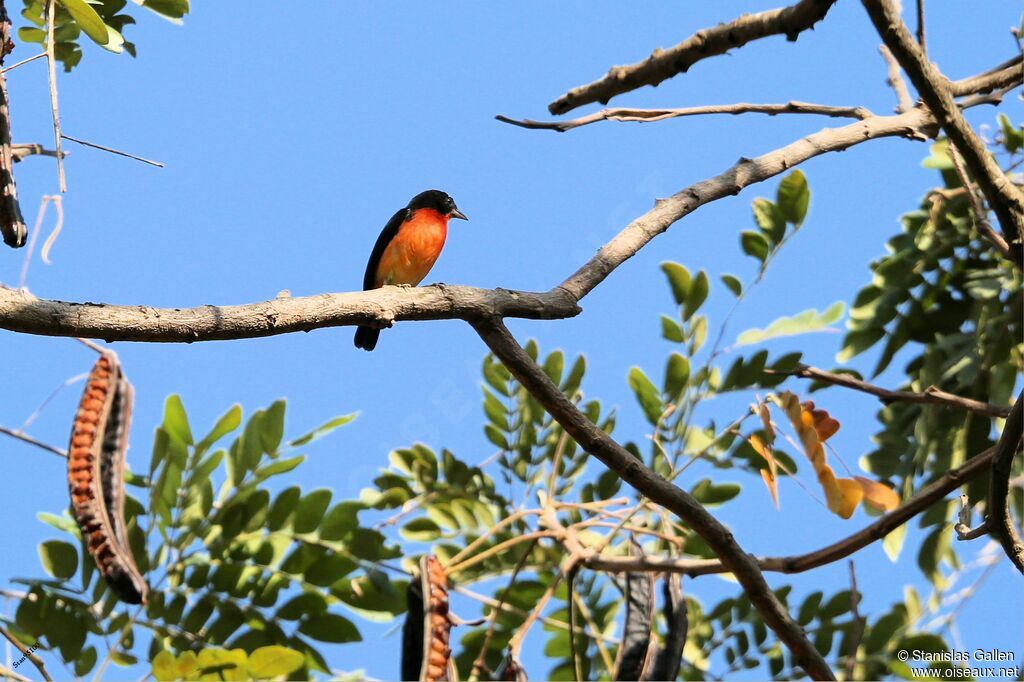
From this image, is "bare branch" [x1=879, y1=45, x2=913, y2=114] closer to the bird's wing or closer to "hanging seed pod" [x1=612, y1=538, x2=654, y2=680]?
"hanging seed pod" [x1=612, y1=538, x2=654, y2=680]

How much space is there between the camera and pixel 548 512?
4402mm

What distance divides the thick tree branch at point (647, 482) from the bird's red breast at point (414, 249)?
3.58m

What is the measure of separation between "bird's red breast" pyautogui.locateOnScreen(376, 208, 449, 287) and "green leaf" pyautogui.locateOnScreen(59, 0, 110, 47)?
12.0 ft

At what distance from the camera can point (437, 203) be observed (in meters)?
6.99

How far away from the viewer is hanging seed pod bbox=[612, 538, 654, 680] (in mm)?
3842

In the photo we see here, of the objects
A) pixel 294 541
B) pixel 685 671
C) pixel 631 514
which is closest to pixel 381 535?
pixel 294 541

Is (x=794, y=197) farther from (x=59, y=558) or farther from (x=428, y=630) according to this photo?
(x=59, y=558)

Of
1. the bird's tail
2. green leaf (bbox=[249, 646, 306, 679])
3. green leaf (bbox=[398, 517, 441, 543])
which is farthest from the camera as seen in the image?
the bird's tail

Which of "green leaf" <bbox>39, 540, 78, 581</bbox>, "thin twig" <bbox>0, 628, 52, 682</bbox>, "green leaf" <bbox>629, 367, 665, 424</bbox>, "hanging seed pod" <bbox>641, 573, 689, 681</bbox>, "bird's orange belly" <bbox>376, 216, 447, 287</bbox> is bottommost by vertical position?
"thin twig" <bbox>0, 628, 52, 682</bbox>

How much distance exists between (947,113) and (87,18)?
2287 mm

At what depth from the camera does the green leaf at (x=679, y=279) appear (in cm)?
471

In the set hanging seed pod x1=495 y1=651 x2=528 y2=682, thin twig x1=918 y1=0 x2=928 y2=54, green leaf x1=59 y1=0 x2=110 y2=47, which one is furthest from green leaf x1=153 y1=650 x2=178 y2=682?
thin twig x1=918 y1=0 x2=928 y2=54

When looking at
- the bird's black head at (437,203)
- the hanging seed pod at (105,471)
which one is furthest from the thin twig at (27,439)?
the bird's black head at (437,203)

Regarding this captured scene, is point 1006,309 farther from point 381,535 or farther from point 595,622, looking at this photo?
point 381,535
